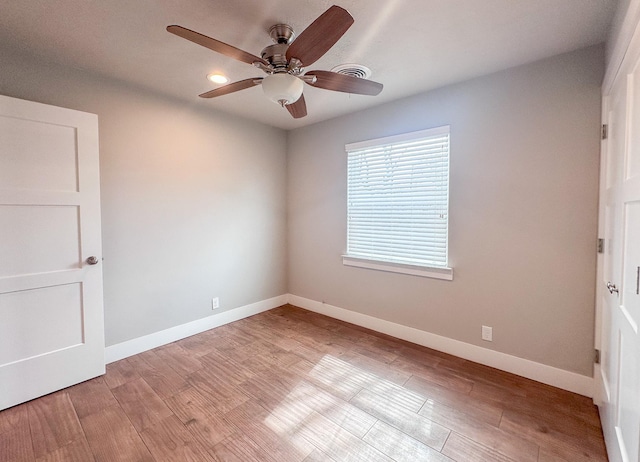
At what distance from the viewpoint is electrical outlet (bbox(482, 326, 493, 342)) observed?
2.41 meters

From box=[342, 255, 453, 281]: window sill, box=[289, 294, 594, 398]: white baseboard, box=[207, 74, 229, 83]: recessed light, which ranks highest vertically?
box=[207, 74, 229, 83]: recessed light

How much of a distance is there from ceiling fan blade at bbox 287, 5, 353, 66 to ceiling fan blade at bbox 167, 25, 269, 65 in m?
0.24

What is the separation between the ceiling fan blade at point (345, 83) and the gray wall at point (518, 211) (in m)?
1.13

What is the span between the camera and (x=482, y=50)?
1998mm

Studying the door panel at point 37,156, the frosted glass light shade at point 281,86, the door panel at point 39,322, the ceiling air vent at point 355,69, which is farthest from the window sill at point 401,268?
the door panel at point 37,156

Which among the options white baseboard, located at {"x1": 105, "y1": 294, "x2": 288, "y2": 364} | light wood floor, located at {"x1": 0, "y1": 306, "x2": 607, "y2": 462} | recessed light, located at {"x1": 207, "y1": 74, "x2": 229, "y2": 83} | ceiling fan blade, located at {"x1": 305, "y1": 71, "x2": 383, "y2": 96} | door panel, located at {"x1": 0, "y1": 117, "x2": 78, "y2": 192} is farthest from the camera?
white baseboard, located at {"x1": 105, "y1": 294, "x2": 288, "y2": 364}

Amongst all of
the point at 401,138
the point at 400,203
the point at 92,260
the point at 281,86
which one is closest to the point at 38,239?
the point at 92,260

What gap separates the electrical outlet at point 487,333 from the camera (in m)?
2.41

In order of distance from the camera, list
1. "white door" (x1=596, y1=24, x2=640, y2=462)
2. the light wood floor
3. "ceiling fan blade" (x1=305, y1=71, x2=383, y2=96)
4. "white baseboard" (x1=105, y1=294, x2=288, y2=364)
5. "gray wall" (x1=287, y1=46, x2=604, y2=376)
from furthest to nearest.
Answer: "white baseboard" (x1=105, y1=294, x2=288, y2=364) → "gray wall" (x1=287, y1=46, x2=604, y2=376) → "ceiling fan blade" (x1=305, y1=71, x2=383, y2=96) → the light wood floor → "white door" (x1=596, y1=24, x2=640, y2=462)

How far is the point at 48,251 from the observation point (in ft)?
6.78

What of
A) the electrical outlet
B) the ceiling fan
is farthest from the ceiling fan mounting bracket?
the electrical outlet

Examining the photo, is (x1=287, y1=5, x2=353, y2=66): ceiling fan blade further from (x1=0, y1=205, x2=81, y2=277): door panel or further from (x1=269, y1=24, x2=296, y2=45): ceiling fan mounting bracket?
(x1=0, y1=205, x2=81, y2=277): door panel

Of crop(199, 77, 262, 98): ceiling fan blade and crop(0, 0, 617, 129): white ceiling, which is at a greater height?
crop(0, 0, 617, 129): white ceiling

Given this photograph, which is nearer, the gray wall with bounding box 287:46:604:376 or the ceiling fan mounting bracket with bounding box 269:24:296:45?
the ceiling fan mounting bracket with bounding box 269:24:296:45
